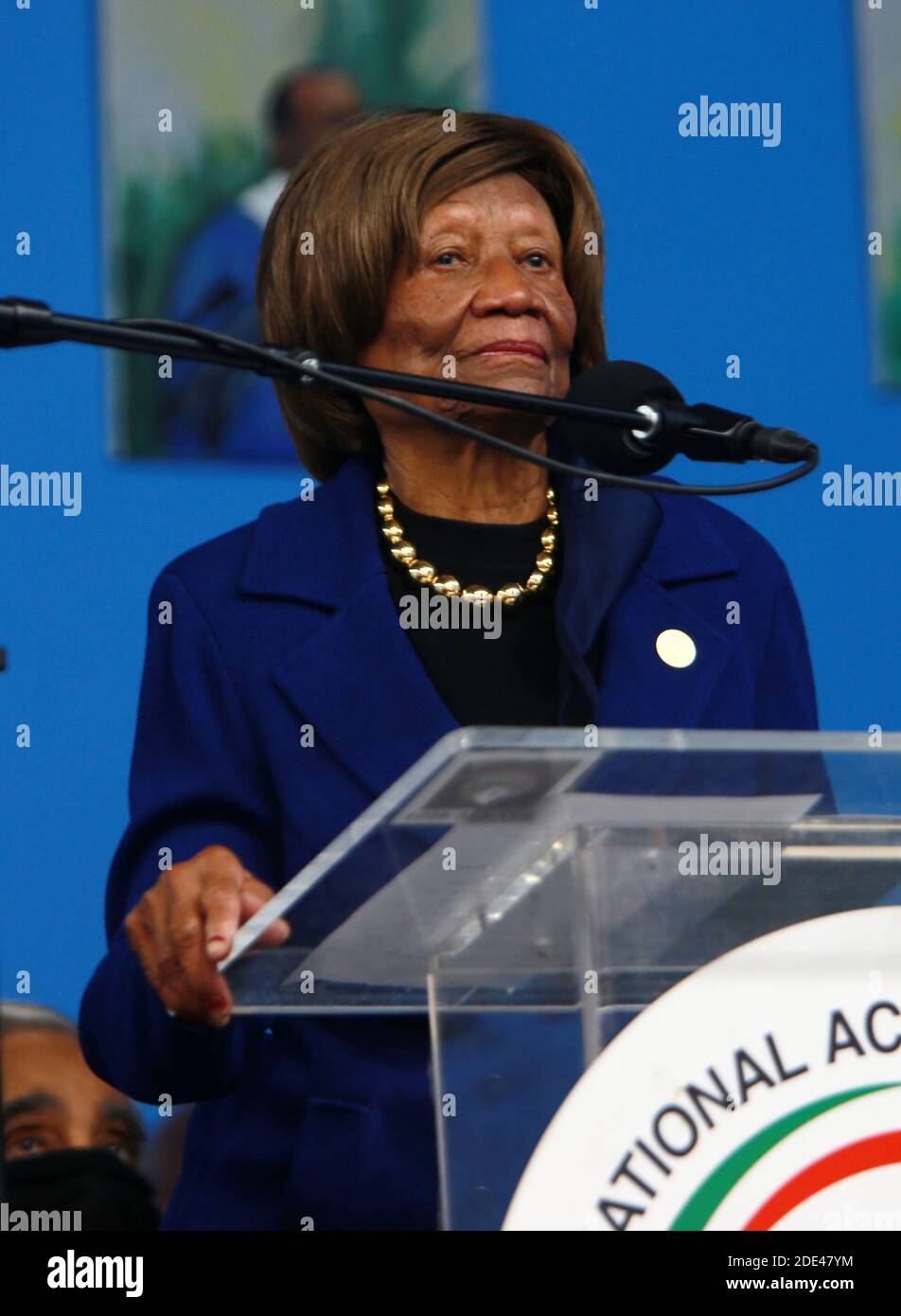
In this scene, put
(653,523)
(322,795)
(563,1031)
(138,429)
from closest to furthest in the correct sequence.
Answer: (563,1031) → (322,795) → (653,523) → (138,429)

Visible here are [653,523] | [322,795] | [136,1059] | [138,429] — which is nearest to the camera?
[136,1059]

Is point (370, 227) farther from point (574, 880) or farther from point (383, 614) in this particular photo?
point (574, 880)

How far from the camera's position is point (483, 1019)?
135cm

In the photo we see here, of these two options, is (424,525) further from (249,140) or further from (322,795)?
(249,140)

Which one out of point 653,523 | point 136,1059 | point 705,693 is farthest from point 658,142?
point 136,1059

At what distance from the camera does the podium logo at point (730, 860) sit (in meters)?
1.35

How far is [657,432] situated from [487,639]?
492 millimetres

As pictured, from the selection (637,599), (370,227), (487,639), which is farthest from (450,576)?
(370,227)

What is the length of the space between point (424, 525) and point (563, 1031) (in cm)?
85

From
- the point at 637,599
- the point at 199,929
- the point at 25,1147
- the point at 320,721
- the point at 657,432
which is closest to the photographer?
the point at 199,929

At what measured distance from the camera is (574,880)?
1342 millimetres

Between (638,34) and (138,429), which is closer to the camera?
(138,429)

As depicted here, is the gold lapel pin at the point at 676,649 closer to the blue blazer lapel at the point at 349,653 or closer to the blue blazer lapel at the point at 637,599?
the blue blazer lapel at the point at 637,599

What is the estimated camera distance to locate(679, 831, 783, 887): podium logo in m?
1.35
